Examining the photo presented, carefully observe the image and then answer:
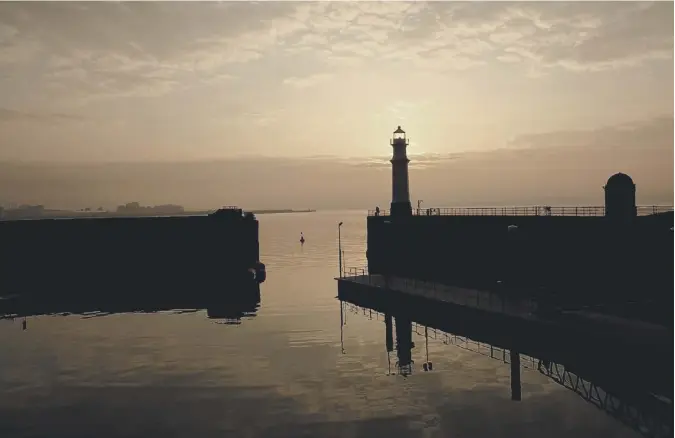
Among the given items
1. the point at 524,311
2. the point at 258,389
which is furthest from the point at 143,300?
the point at 524,311

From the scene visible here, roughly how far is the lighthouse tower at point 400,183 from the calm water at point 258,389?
53.6ft

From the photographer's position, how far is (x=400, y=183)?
5553 cm

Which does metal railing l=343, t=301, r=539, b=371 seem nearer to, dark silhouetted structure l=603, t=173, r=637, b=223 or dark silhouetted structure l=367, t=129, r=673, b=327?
dark silhouetted structure l=367, t=129, r=673, b=327

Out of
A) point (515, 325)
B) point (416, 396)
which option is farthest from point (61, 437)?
point (515, 325)

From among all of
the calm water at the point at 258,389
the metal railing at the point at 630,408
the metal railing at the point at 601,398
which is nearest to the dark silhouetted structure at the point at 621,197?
the metal railing at the point at 601,398

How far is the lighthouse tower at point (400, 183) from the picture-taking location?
5550cm

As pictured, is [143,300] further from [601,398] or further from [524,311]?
[601,398]

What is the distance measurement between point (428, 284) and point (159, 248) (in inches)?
1453

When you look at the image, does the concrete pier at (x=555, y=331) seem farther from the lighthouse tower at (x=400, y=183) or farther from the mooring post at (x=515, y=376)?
the lighthouse tower at (x=400, y=183)

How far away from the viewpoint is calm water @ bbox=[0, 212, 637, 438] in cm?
2150

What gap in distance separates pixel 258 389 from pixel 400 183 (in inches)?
1267

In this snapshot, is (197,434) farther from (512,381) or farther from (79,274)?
(79,274)

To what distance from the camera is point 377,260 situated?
188 feet

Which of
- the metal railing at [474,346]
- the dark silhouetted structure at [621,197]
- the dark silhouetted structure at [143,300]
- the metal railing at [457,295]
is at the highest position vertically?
the dark silhouetted structure at [621,197]
